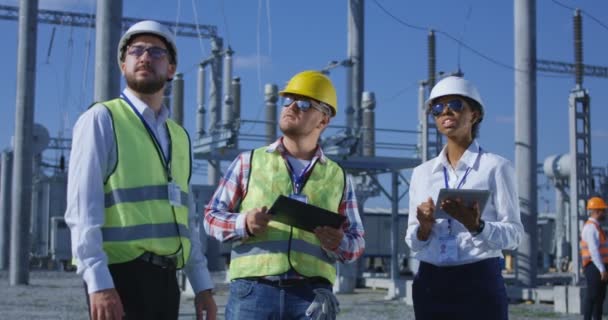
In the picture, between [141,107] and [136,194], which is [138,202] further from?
[141,107]

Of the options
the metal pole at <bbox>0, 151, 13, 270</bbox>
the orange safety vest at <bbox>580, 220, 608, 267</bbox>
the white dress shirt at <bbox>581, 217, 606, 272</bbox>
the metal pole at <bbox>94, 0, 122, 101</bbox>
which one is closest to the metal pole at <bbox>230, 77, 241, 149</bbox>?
the orange safety vest at <bbox>580, 220, 608, 267</bbox>

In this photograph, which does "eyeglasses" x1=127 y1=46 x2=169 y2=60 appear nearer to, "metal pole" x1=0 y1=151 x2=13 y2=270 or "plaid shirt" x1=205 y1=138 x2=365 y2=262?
"plaid shirt" x1=205 y1=138 x2=365 y2=262

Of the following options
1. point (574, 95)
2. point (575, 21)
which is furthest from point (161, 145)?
point (575, 21)

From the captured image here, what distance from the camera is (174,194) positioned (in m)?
3.90

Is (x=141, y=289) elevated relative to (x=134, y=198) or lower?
lower

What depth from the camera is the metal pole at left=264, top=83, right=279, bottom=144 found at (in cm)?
2212

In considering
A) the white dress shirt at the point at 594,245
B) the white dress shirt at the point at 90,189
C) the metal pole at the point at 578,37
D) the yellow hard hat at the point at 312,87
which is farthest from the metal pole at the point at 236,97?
the white dress shirt at the point at 90,189

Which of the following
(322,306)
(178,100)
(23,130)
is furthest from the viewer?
(178,100)

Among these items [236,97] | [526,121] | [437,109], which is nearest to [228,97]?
[236,97]

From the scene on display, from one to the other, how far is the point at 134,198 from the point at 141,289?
0.37 m

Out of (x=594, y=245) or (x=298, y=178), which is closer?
(x=298, y=178)

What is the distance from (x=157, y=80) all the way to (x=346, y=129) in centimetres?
1903

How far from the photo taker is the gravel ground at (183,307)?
1462 cm

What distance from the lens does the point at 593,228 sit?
40.0 ft
